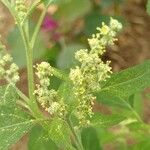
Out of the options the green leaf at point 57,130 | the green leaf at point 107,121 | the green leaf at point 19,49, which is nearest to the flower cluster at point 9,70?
the green leaf at point 57,130

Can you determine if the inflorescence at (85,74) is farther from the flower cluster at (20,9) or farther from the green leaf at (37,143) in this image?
the green leaf at (37,143)

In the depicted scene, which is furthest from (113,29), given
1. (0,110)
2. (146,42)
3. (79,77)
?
(146,42)

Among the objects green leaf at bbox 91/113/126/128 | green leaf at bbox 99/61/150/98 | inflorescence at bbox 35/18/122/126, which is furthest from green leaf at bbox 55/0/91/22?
inflorescence at bbox 35/18/122/126

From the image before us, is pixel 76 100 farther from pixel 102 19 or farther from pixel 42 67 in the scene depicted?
pixel 102 19

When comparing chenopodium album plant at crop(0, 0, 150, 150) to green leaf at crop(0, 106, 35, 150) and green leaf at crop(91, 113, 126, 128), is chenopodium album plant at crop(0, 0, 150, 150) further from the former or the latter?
green leaf at crop(91, 113, 126, 128)

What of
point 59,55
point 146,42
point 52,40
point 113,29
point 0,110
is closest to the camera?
point 113,29
